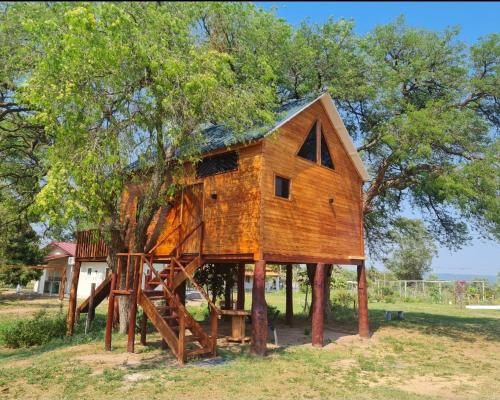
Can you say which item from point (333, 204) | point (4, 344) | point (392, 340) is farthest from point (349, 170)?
point (4, 344)

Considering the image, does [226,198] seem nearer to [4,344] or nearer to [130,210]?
[130,210]

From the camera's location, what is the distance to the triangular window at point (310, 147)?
15.7 metres

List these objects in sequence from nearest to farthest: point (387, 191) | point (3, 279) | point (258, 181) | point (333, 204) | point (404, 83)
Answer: point (258, 181)
point (333, 204)
point (404, 83)
point (387, 191)
point (3, 279)

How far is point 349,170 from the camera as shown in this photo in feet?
60.5

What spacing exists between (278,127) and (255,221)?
10.5ft

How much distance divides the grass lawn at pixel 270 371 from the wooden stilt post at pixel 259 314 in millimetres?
444

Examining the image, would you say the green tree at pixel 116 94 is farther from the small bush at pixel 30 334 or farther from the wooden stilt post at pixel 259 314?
the small bush at pixel 30 334

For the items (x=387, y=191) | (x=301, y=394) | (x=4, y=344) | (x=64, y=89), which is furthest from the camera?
(x=387, y=191)

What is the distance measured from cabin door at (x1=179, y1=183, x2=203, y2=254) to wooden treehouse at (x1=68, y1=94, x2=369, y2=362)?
4cm

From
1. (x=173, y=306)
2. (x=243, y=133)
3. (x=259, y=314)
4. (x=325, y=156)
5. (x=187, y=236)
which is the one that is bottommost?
(x=259, y=314)

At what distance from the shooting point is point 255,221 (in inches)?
525

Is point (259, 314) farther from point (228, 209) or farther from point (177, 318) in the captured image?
point (228, 209)

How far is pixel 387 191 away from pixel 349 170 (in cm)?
634

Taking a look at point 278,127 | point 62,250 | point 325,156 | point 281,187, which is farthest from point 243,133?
point 62,250
